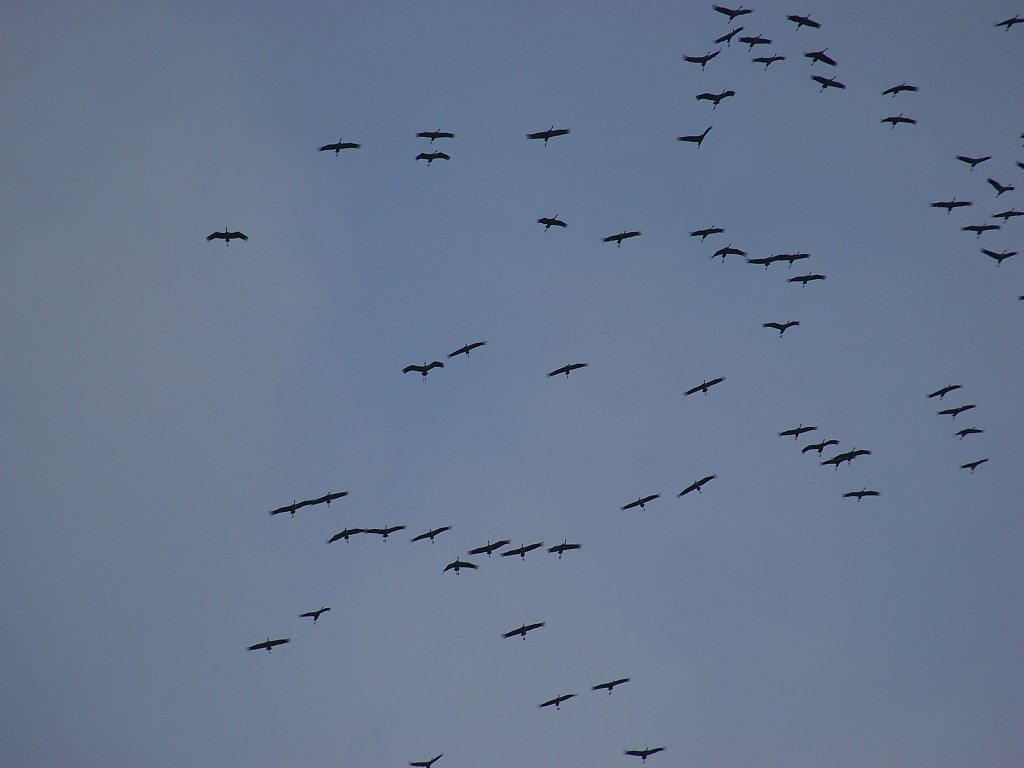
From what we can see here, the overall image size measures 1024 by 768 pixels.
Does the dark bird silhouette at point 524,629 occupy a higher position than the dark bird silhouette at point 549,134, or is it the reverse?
the dark bird silhouette at point 549,134

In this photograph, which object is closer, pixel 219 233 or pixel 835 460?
pixel 219 233

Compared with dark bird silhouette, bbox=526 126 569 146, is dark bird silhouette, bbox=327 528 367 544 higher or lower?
lower

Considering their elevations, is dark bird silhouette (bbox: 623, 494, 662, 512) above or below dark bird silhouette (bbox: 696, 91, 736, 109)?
below

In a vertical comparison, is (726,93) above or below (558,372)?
above

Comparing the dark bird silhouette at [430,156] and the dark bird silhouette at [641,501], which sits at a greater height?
the dark bird silhouette at [430,156]

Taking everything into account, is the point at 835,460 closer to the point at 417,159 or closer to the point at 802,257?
the point at 802,257

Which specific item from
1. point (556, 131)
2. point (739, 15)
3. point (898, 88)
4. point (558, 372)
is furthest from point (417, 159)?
point (898, 88)

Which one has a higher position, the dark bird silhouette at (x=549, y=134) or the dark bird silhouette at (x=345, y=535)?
the dark bird silhouette at (x=549, y=134)

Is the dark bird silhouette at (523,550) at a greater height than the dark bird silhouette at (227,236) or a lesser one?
lesser

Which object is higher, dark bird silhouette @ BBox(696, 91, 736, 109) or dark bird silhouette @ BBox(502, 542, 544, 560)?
dark bird silhouette @ BBox(696, 91, 736, 109)

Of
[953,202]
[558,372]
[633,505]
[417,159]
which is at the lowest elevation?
[633,505]

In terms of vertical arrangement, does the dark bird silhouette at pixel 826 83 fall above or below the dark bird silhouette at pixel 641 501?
Result: above

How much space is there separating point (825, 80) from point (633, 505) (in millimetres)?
50604

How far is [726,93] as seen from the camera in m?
158
